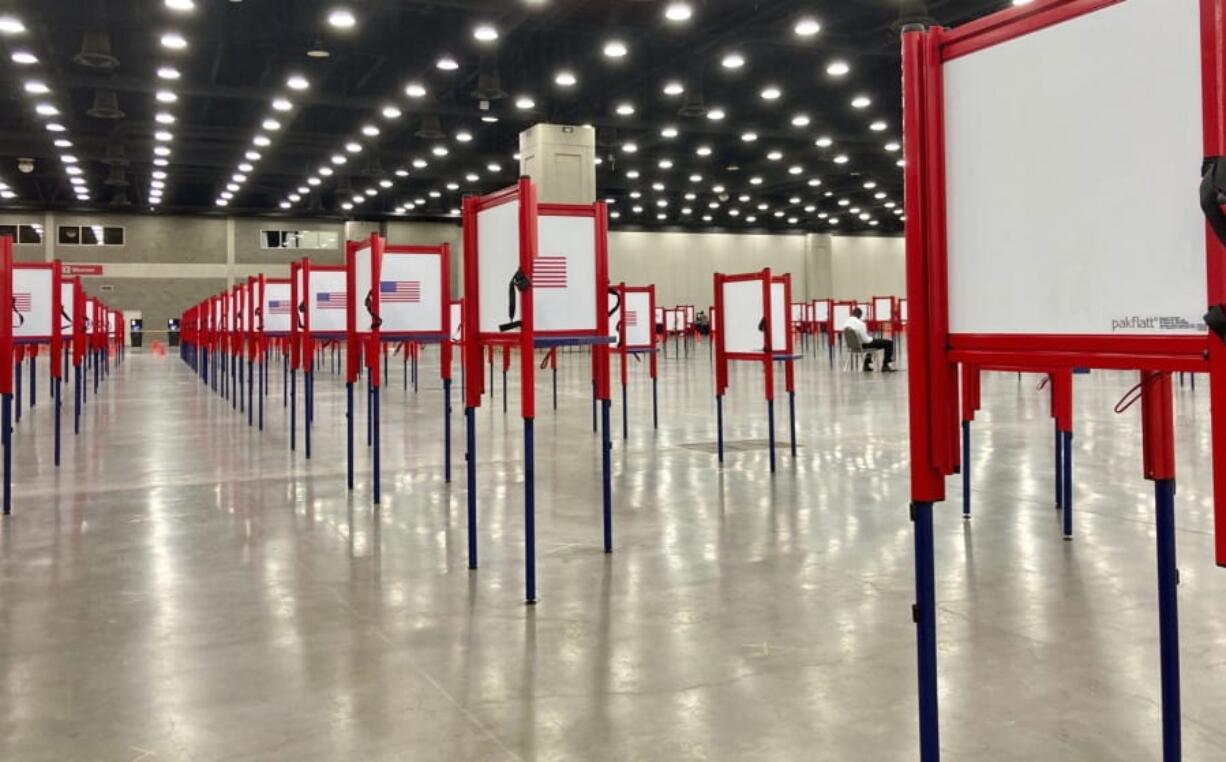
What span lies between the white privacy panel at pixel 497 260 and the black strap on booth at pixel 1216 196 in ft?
11.1

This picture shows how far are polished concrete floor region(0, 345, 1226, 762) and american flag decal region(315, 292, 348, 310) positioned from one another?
1777 millimetres

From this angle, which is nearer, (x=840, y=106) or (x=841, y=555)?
(x=841, y=555)

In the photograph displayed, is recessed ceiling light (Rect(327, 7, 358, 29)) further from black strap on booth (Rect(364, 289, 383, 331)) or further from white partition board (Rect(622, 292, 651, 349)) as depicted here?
black strap on booth (Rect(364, 289, 383, 331))

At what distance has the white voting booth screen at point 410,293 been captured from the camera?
7.32 m

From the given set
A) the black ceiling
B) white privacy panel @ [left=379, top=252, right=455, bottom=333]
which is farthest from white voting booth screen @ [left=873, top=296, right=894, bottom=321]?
white privacy panel @ [left=379, top=252, right=455, bottom=333]

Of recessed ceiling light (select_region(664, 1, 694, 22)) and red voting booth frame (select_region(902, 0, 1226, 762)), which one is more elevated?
recessed ceiling light (select_region(664, 1, 694, 22))

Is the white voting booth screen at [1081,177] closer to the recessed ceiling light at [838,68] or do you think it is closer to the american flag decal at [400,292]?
the american flag decal at [400,292]

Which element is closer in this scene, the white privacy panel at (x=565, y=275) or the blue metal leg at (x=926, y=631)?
the blue metal leg at (x=926, y=631)

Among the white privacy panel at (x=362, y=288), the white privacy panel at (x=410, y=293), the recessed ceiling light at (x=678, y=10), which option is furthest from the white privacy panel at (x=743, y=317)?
the recessed ceiling light at (x=678, y=10)

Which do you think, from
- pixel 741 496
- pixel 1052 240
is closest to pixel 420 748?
pixel 1052 240

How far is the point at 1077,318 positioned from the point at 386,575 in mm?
3888

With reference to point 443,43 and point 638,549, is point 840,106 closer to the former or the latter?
point 443,43

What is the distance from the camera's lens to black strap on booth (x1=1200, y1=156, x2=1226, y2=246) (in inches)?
58.8

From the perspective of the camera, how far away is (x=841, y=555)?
208 inches
